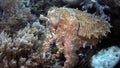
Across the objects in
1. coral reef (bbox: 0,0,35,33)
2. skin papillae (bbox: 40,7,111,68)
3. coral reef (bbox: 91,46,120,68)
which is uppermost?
coral reef (bbox: 0,0,35,33)

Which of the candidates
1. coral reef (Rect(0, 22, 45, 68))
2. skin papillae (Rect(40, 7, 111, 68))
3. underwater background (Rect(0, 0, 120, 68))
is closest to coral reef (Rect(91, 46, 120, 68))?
underwater background (Rect(0, 0, 120, 68))

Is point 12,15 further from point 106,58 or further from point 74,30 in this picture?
point 106,58

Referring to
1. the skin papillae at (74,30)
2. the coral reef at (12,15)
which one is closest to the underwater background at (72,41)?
the skin papillae at (74,30)

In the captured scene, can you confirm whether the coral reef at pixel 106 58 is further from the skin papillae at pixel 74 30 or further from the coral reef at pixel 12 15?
the coral reef at pixel 12 15

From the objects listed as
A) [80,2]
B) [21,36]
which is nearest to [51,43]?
[21,36]

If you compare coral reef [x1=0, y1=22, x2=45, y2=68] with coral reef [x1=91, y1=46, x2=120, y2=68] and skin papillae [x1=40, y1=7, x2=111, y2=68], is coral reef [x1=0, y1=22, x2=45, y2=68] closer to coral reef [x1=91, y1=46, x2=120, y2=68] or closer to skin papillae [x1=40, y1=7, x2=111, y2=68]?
skin papillae [x1=40, y1=7, x2=111, y2=68]

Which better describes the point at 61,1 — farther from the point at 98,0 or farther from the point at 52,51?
the point at 52,51
